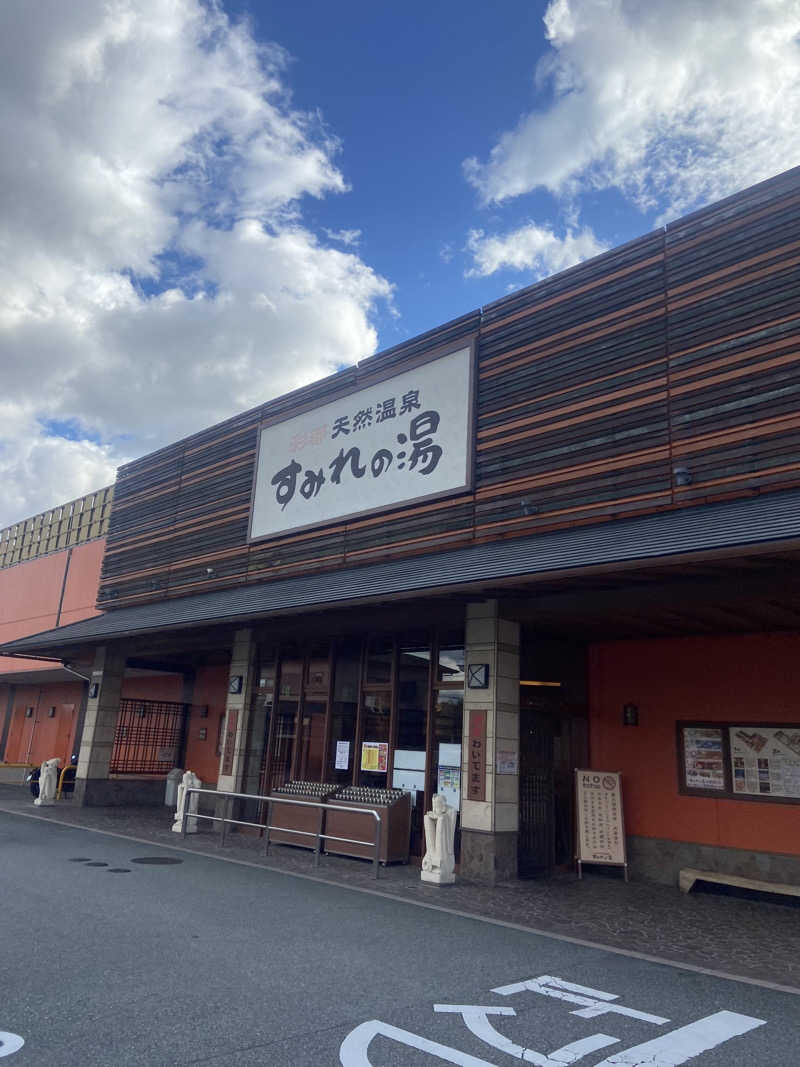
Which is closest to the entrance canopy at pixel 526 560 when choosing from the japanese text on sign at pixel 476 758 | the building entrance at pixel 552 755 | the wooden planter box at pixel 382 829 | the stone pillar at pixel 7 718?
the japanese text on sign at pixel 476 758

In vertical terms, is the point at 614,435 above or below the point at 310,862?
above

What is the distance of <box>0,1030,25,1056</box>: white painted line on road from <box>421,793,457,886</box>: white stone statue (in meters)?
5.76

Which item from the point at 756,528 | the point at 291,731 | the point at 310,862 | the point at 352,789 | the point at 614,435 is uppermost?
the point at 614,435

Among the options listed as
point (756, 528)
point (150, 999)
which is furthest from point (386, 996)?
point (756, 528)

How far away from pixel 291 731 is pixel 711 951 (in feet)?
25.7

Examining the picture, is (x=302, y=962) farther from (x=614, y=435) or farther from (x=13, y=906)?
(x=614, y=435)

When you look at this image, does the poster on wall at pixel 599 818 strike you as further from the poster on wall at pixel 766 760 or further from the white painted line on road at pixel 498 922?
the white painted line on road at pixel 498 922

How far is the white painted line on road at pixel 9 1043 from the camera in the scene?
3648 millimetres

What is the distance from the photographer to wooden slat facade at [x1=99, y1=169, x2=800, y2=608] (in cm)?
809

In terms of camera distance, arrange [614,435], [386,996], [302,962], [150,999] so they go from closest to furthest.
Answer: [150,999] → [386,996] → [302,962] → [614,435]

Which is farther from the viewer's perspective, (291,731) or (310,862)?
(291,731)

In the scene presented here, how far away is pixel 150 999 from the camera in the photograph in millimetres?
4488

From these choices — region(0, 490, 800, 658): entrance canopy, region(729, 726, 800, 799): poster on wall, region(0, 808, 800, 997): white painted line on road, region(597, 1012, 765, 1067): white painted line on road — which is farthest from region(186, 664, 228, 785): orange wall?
region(597, 1012, 765, 1067): white painted line on road

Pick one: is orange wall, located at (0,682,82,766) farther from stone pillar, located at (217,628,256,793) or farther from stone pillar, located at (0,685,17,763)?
stone pillar, located at (217,628,256,793)
